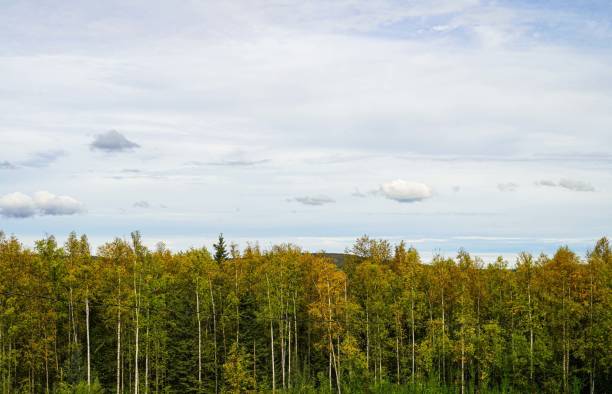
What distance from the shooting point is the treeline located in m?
55.7

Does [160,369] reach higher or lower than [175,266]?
lower

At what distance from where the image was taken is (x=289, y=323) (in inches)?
2549

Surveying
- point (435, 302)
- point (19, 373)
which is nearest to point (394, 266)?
point (435, 302)

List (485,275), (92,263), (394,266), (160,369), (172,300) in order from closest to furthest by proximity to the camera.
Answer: (92,263) → (160,369) → (172,300) → (485,275) → (394,266)

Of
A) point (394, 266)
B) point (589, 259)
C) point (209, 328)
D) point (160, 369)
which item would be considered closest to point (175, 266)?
point (209, 328)

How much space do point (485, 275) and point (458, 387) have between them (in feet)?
57.4

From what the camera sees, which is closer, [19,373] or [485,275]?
[19,373]

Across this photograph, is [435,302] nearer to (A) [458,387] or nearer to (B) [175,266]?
(A) [458,387]

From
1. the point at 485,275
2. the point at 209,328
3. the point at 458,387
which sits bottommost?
the point at 458,387

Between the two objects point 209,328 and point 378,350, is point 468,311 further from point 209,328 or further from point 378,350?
point 209,328

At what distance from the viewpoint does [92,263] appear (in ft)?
187

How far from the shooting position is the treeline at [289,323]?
55.7m

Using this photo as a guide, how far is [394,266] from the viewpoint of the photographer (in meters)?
82.1

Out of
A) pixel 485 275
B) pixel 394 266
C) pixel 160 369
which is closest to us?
pixel 160 369
